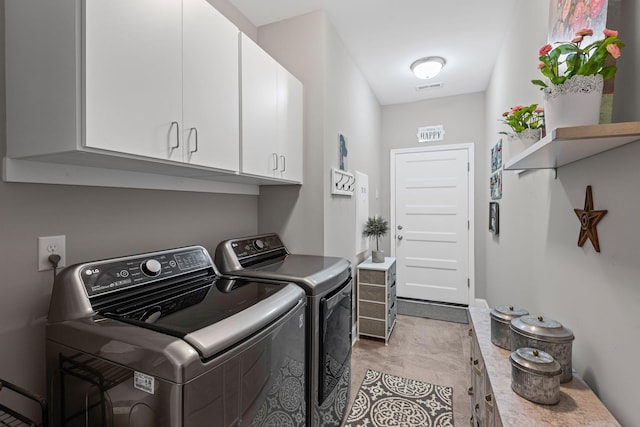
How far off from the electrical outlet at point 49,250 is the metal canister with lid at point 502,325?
1790mm

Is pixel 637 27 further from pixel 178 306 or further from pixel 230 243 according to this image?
pixel 230 243

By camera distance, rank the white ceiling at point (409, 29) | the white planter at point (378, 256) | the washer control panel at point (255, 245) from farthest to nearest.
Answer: the white planter at point (378, 256), the white ceiling at point (409, 29), the washer control panel at point (255, 245)

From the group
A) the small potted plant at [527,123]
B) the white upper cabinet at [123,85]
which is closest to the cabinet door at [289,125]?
the white upper cabinet at [123,85]

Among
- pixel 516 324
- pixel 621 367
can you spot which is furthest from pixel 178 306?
pixel 621 367

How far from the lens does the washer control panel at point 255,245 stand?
1.82m

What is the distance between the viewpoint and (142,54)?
1.09 m

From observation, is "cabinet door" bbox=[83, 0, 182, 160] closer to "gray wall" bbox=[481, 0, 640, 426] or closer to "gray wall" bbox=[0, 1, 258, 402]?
"gray wall" bbox=[0, 1, 258, 402]

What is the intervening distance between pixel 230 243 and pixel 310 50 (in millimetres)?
1559

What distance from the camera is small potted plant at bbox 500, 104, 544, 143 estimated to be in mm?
1348

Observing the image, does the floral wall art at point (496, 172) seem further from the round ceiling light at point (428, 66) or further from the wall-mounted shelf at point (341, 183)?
the wall-mounted shelf at point (341, 183)

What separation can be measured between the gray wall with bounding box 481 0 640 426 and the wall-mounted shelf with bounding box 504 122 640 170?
5cm

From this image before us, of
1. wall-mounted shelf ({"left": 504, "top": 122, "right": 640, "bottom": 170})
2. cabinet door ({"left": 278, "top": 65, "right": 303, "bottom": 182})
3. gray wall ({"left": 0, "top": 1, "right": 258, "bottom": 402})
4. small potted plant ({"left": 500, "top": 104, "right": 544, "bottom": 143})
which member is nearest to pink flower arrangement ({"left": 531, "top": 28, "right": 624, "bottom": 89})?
wall-mounted shelf ({"left": 504, "top": 122, "right": 640, "bottom": 170})

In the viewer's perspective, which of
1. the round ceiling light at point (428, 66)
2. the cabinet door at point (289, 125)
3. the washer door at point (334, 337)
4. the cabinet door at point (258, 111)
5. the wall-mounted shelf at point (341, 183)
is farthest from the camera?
the round ceiling light at point (428, 66)

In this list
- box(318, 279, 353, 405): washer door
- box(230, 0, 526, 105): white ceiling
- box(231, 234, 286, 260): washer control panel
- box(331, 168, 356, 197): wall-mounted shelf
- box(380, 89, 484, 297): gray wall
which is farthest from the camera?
box(380, 89, 484, 297): gray wall
